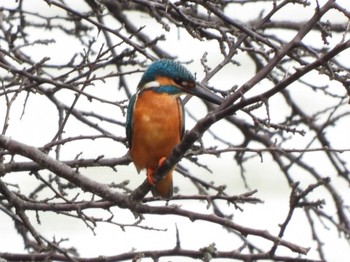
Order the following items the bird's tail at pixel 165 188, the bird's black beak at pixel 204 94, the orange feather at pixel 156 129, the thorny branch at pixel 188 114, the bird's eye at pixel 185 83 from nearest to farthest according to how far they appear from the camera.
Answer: the thorny branch at pixel 188 114 < the bird's black beak at pixel 204 94 < the bird's eye at pixel 185 83 < the bird's tail at pixel 165 188 < the orange feather at pixel 156 129

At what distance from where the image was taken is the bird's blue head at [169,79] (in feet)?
11.8

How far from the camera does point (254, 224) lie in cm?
666

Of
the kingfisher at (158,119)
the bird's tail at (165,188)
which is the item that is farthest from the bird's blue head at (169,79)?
the bird's tail at (165,188)

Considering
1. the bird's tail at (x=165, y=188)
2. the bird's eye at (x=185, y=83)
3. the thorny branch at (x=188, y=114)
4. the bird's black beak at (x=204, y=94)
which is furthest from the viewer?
the bird's tail at (x=165, y=188)

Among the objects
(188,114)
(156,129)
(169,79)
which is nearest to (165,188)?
(156,129)

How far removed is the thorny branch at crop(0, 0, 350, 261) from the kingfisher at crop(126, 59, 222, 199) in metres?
0.07

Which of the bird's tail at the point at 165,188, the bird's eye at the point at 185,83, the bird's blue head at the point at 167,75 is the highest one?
the bird's blue head at the point at 167,75

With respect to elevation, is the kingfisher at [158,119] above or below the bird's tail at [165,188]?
above

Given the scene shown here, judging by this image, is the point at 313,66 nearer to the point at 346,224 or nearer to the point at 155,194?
the point at 155,194

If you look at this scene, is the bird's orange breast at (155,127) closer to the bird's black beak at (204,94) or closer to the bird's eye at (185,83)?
the bird's eye at (185,83)

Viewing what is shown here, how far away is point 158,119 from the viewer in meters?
3.81

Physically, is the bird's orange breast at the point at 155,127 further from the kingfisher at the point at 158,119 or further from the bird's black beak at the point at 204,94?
the bird's black beak at the point at 204,94

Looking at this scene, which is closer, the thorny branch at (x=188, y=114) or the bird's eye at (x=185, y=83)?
the thorny branch at (x=188, y=114)

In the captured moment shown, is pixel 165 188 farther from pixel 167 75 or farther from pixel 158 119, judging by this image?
pixel 167 75
